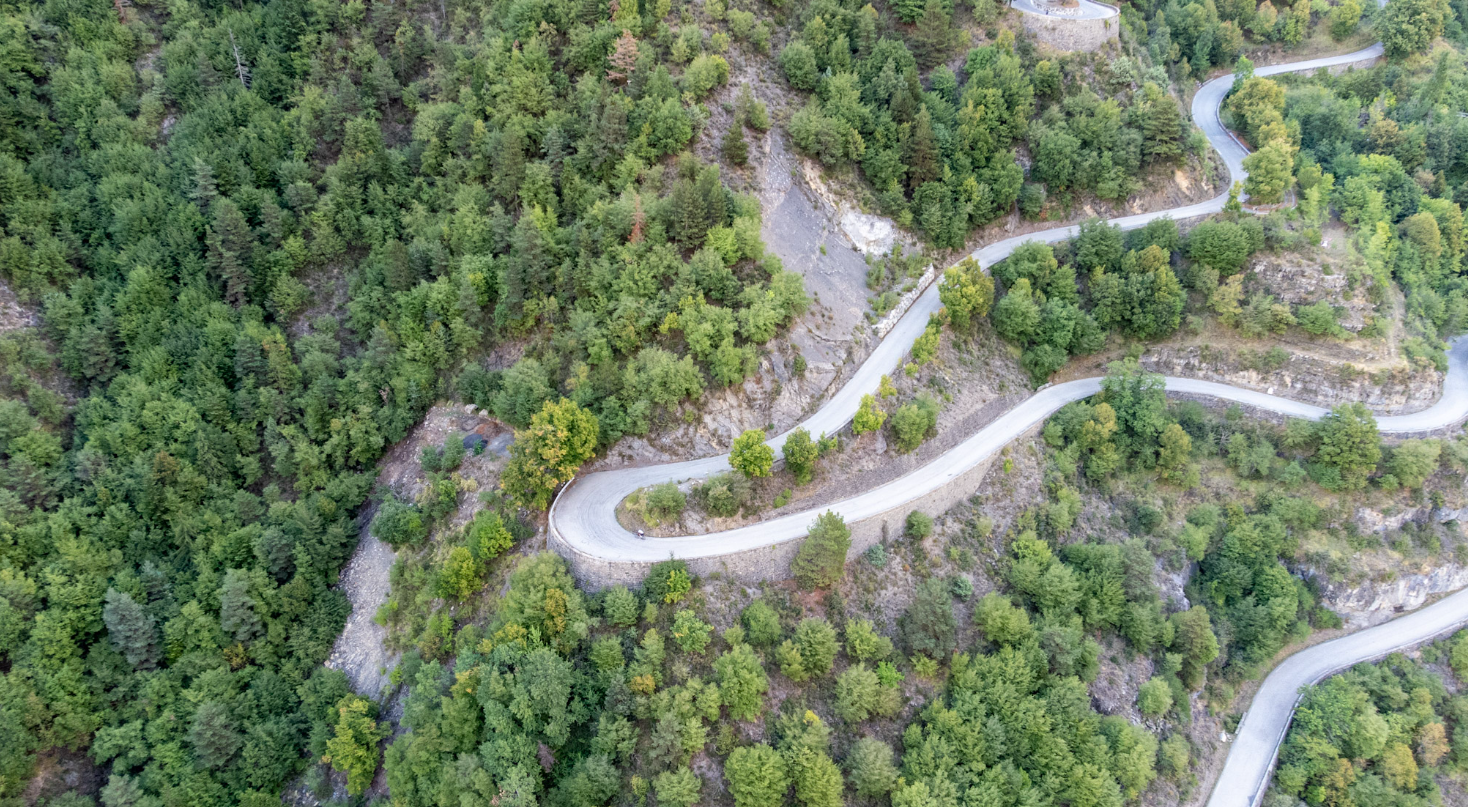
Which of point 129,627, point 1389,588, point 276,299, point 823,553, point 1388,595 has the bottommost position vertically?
point 1388,595

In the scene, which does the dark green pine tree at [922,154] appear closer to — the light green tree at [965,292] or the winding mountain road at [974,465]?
the winding mountain road at [974,465]

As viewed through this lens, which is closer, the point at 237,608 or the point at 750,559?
the point at 750,559

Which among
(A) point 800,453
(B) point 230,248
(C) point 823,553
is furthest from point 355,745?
(B) point 230,248

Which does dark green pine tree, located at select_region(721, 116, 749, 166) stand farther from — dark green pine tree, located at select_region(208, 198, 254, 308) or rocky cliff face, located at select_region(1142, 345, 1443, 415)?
rocky cliff face, located at select_region(1142, 345, 1443, 415)

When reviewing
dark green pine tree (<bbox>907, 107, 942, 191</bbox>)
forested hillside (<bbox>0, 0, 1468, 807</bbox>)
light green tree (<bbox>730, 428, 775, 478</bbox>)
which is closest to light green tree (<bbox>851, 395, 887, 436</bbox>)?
light green tree (<bbox>730, 428, 775, 478</bbox>)

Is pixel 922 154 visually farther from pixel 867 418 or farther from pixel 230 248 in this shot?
pixel 230 248

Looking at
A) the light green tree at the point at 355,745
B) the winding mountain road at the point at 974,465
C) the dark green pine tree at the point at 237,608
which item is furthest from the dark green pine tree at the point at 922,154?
the dark green pine tree at the point at 237,608
